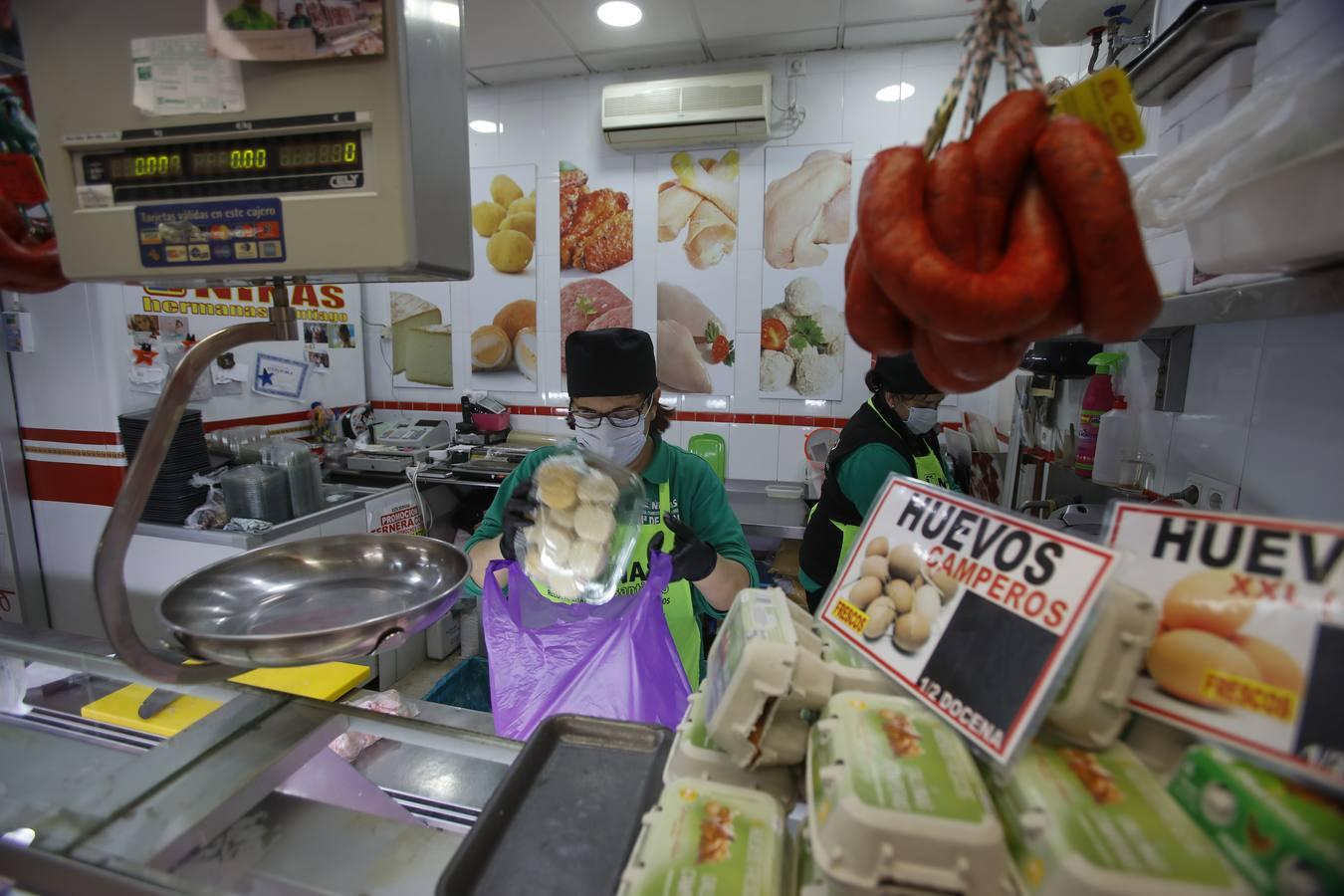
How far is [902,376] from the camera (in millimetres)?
2010

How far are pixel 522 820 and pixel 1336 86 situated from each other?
43.3 inches

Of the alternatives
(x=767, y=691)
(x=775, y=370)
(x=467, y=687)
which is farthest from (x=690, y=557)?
(x=775, y=370)

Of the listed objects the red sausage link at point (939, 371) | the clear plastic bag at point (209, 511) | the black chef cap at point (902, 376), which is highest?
the red sausage link at point (939, 371)

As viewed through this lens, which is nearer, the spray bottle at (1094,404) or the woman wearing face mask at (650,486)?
the woman wearing face mask at (650,486)

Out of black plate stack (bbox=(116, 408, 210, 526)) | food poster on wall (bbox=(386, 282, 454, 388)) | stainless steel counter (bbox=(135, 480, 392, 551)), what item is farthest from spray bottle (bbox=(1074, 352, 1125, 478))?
food poster on wall (bbox=(386, 282, 454, 388))

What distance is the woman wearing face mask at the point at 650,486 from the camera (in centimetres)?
165

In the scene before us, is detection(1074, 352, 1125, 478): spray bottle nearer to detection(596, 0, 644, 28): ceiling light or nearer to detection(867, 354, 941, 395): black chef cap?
detection(867, 354, 941, 395): black chef cap

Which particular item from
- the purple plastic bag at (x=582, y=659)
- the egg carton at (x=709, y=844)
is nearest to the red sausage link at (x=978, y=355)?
the egg carton at (x=709, y=844)

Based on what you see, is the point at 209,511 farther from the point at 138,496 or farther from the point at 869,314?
the point at 869,314

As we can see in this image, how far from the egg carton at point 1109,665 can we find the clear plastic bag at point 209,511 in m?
3.11

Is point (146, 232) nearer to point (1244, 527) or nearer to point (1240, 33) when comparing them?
point (1244, 527)

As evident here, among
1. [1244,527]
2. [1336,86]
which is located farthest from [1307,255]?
[1244,527]

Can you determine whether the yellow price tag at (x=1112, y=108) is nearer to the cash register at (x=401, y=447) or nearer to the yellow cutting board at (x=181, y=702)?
the yellow cutting board at (x=181, y=702)

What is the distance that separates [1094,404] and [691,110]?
2591 mm
